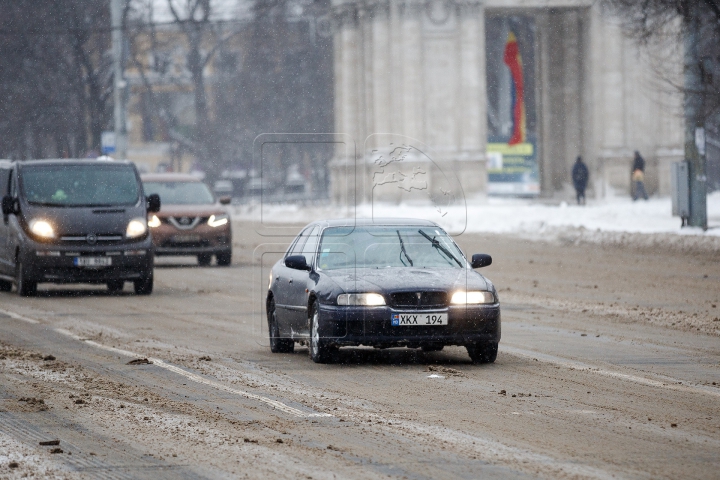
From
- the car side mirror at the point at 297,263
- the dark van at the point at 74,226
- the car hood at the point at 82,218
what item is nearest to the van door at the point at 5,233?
the dark van at the point at 74,226

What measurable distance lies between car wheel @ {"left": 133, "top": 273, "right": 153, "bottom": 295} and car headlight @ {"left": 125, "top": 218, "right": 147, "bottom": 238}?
63cm

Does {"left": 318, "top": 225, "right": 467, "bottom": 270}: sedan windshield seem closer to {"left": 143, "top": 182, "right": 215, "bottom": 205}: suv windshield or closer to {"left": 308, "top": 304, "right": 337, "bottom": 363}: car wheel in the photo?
{"left": 308, "top": 304, "right": 337, "bottom": 363}: car wheel

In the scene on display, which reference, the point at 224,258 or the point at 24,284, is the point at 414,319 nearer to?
the point at 24,284

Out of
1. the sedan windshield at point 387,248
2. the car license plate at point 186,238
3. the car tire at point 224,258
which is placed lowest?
the car tire at point 224,258

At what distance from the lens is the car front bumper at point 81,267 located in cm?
2098

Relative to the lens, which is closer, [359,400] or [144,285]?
[359,400]

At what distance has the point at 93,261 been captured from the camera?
21.1m

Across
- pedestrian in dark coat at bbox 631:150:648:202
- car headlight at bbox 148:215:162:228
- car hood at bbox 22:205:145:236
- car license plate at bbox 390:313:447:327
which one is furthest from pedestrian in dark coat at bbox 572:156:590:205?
car license plate at bbox 390:313:447:327

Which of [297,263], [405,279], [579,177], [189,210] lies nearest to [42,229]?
[189,210]

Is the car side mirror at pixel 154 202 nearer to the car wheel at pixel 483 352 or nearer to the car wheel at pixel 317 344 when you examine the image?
the car wheel at pixel 317 344

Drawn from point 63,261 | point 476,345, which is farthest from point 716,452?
point 63,261

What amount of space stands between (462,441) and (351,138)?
46637 millimetres

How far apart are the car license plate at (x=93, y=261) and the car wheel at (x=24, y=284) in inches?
29.1

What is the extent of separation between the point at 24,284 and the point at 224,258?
24.4ft
